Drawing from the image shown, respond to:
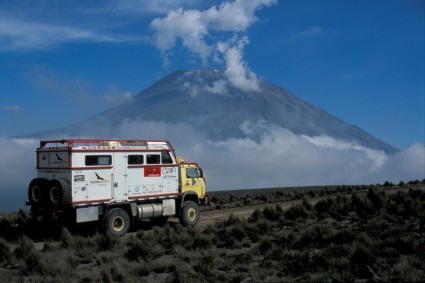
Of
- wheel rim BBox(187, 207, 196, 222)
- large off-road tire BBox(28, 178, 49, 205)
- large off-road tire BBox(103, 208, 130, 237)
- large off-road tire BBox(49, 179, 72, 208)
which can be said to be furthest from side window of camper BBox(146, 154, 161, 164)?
large off-road tire BBox(28, 178, 49, 205)

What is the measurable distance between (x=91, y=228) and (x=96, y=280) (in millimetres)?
9214

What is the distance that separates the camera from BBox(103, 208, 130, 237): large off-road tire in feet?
60.8

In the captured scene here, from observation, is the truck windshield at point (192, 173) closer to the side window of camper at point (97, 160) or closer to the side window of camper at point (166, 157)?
the side window of camper at point (166, 157)

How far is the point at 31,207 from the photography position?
1895cm

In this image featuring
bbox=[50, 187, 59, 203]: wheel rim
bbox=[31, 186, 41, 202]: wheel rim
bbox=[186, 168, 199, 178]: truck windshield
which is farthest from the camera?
bbox=[186, 168, 199, 178]: truck windshield

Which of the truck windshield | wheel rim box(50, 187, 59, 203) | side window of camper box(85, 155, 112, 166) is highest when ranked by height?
side window of camper box(85, 155, 112, 166)

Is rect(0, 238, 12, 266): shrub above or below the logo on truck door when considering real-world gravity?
below

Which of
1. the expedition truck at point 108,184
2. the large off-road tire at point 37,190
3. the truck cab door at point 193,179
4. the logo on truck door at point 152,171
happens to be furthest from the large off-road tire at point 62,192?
the truck cab door at point 193,179

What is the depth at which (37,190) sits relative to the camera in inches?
740

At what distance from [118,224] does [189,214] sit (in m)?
4.03

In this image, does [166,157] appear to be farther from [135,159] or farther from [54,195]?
[54,195]

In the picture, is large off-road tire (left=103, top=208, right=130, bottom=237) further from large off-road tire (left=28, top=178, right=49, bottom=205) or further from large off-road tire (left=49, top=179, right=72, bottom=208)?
large off-road tire (left=28, top=178, right=49, bottom=205)

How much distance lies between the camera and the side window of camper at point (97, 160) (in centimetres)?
1833

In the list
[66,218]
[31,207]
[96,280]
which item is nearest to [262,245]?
[96,280]
